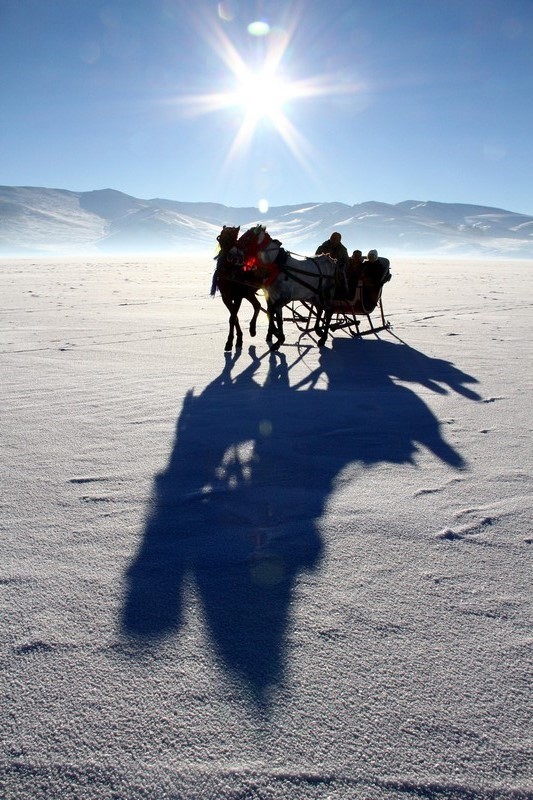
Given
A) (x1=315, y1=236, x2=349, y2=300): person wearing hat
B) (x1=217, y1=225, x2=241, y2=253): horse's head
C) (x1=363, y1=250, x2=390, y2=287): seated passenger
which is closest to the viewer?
(x1=217, y1=225, x2=241, y2=253): horse's head

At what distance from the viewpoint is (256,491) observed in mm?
3666

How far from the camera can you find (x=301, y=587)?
2605 millimetres

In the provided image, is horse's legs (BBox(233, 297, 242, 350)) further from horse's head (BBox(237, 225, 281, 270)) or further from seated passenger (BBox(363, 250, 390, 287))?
seated passenger (BBox(363, 250, 390, 287))

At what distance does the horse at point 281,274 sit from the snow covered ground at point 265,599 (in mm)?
3614

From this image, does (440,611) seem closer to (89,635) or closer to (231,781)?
(231,781)

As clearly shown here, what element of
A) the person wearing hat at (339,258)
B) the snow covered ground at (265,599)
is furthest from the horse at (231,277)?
the snow covered ground at (265,599)

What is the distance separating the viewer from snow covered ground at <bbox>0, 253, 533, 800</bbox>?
1730 mm

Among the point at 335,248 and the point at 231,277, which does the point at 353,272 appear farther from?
the point at 231,277

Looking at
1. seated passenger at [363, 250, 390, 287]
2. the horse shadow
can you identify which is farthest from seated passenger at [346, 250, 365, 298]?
the horse shadow

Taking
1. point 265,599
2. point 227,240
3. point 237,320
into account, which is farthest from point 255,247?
point 265,599

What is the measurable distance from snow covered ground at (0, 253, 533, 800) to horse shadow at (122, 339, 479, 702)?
2 centimetres

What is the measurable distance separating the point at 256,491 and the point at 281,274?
6133mm

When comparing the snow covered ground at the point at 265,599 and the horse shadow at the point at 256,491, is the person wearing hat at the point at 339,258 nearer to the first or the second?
the horse shadow at the point at 256,491

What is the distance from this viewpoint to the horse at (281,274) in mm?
8680
